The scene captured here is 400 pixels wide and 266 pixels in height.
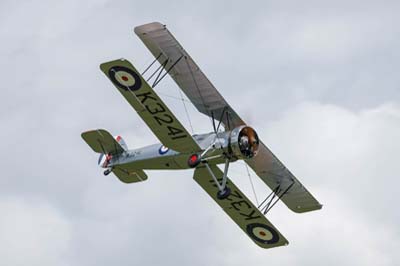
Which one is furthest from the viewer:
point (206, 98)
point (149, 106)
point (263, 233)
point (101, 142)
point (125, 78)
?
point (263, 233)

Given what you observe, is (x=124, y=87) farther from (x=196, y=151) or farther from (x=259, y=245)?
(x=259, y=245)

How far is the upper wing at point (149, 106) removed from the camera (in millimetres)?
34906

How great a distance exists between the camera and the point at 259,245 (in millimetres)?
40000

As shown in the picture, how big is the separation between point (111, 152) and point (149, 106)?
446 cm

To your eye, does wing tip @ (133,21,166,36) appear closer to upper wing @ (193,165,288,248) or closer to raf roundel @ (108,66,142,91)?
raf roundel @ (108,66,142,91)

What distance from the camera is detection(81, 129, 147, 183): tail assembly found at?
129ft

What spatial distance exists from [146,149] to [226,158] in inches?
122

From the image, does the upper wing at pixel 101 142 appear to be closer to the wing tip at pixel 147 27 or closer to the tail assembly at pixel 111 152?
the tail assembly at pixel 111 152

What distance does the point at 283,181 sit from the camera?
39.3 metres

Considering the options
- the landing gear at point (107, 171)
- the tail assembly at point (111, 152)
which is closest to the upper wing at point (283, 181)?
the tail assembly at point (111, 152)

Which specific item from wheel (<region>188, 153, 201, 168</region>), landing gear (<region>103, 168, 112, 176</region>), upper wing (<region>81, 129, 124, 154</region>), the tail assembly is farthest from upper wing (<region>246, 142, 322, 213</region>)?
landing gear (<region>103, 168, 112, 176</region>)

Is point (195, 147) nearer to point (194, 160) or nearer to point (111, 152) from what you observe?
point (194, 160)

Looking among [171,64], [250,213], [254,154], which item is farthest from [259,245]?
[171,64]

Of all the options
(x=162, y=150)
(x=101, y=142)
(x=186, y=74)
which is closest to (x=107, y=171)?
(x=101, y=142)
